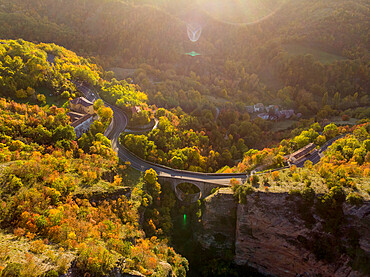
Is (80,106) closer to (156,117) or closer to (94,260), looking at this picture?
(156,117)

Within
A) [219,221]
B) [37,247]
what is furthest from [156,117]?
[37,247]

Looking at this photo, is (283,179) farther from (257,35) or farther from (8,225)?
(257,35)

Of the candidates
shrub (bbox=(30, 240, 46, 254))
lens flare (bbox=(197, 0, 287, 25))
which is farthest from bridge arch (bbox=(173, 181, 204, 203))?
lens flare (bbox=(197, 0, 287, 25))

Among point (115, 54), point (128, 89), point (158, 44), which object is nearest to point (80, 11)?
point (115, 54)

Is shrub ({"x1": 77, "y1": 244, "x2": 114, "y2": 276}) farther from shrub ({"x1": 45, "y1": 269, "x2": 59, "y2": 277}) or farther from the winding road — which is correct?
the winding road

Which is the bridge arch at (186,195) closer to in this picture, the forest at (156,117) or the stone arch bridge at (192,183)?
the stone arch bridge at (192,183)

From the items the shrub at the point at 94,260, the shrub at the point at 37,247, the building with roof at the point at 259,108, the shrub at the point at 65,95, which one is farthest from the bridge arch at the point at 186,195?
the building with roof at the point at 259,108
